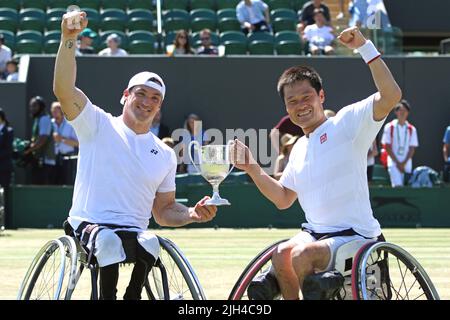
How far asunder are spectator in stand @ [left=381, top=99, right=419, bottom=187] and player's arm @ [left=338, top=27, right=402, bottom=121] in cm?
1214

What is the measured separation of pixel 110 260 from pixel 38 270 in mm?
449

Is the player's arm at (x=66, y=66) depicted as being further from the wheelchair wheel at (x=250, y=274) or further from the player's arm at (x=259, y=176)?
the wheelchair wheel at (x=250, y=274)

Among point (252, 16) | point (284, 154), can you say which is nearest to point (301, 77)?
point (284, 154)

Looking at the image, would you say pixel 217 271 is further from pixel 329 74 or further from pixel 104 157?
pixel 329 74

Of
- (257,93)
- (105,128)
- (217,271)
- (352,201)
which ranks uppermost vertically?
(257,93)

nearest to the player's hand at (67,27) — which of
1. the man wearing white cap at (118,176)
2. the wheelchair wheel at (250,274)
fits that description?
the man wearing white cap at (118,176)

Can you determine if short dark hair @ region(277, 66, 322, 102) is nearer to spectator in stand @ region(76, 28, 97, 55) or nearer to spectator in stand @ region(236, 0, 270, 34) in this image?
spectator in stand @ region(76, 28, 97, 55)

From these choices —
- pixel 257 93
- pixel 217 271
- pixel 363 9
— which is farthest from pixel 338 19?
pixel 217 271

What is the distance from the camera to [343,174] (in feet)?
21.7

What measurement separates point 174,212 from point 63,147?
37.5ft

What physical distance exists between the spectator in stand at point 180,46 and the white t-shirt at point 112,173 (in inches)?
518

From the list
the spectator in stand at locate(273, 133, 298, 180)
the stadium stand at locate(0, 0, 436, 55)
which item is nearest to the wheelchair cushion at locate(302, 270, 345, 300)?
the spectator in stand at locate(273, 133, 298, 180)

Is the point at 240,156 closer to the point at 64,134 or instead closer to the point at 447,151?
the point at 64,134
